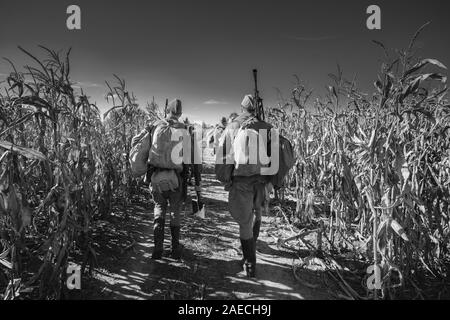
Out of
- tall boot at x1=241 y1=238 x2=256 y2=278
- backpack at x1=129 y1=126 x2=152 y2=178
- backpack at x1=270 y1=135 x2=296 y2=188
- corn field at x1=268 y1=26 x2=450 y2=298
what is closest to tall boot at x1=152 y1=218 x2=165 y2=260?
backpack at x1=129 y1=126 x2=152 y2=178

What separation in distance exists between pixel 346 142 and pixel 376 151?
1301mm

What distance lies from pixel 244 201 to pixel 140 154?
1.54m

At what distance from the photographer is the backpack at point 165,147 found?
145 inches

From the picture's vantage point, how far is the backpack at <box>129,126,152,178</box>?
374cm

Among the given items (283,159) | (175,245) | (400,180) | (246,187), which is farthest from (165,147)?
(400,180)

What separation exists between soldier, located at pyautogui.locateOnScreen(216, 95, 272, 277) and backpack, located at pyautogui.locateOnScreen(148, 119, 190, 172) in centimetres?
60

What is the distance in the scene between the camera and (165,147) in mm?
3715

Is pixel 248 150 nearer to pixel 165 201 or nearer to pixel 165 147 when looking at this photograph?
pixel 165 147

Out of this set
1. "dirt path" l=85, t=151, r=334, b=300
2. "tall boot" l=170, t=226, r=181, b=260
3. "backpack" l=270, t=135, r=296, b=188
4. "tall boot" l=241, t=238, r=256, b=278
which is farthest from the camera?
"tall boot" l=170, t=226, r=181, b=260

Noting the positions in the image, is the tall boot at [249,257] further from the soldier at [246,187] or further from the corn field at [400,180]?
the corn field at [400,180]

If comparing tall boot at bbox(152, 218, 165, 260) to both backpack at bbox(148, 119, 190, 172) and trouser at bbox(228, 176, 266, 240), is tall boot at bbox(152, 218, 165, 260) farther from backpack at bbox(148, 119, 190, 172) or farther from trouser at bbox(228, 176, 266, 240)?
trouser at bbox(228, 176, 266, 240)

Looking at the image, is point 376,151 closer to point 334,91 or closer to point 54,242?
point 334,91

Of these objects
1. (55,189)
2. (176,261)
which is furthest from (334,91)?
(55,189)

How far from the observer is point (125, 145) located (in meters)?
5.82
